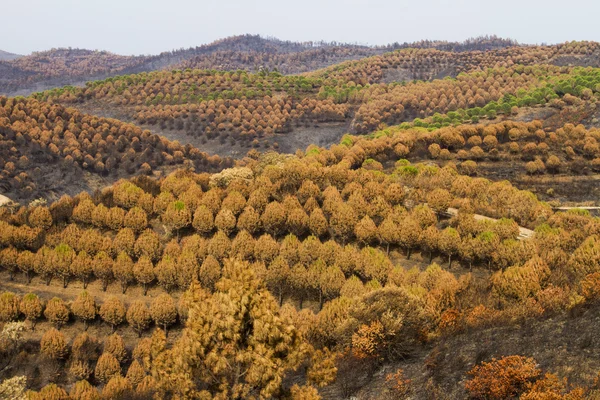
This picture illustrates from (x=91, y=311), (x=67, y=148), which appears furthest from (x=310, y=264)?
(x=67, y=148)

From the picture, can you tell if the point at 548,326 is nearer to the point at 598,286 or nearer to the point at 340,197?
the point at 598,286

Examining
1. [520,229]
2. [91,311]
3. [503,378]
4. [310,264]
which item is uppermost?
[503,378]

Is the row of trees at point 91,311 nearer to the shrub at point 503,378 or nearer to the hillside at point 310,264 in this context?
the hillside at point 310,264

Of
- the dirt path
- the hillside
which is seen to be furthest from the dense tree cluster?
the dirt path

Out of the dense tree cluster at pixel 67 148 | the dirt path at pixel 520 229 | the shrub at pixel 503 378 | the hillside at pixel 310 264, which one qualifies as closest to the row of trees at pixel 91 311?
the hillside at pixel 310 264

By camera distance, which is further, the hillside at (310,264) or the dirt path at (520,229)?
the dirt path at (520,229)

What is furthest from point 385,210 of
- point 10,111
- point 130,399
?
point 10,111

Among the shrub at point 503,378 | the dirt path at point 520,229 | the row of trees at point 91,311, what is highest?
the shrub at point 503,378

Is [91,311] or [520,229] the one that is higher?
[520,229]

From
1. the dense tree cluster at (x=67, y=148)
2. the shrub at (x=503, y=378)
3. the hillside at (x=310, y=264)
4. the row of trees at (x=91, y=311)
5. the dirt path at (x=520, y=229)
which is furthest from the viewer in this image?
the dense tree cluster at (x=67, y=148)

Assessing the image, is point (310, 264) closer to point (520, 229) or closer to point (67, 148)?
point (520, 229)

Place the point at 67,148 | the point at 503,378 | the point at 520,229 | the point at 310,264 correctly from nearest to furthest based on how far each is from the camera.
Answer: the point at 503,378
the point at 310,264
the point at 520,229
the point at 67,148
